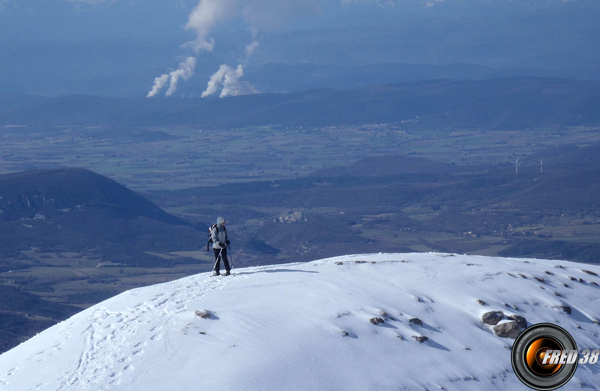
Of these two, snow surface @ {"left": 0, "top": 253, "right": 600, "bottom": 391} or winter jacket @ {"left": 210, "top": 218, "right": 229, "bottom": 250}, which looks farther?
winter jacket @ {"left": 210, "top": 218, "right": 229, "bottom": 250}

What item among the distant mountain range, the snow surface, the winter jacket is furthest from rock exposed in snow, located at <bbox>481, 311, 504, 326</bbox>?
the distant mountain range

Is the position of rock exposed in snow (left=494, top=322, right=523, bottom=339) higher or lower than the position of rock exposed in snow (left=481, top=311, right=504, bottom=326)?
lower

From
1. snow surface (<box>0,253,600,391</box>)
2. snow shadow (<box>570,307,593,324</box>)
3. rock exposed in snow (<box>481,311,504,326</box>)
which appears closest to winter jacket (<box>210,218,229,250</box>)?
snow surface (<box>0,253,600,391</box>)

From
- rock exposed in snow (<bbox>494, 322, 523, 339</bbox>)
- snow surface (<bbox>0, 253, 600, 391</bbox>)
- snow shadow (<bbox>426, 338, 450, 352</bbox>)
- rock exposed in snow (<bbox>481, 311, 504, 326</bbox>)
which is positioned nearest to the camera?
snow surface (<bbox>0, 253, 600, 391</bbox>)

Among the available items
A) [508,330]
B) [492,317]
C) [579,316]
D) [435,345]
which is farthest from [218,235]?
[579,316]

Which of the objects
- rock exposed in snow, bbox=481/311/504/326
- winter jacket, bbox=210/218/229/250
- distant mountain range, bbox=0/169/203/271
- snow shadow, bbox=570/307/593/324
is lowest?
distant mountain range, bbox=0/169/203/271

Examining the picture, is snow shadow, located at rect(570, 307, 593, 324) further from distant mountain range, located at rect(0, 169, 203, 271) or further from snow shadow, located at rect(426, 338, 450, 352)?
distant mountain range, located at rect(0, 169, 203, 271)

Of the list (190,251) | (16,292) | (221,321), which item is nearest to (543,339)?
(221,321)

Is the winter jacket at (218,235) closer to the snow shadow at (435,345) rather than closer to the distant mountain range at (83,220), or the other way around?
the snow shadow at (435,345)

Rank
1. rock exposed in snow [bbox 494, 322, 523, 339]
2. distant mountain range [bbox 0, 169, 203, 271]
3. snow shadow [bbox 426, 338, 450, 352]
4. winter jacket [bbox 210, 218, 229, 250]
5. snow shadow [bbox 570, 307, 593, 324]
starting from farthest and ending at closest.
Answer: distant mountain range [bbox 0, 169, 203, 271], winter jacket [bbox 210, 218, 229, 250], snow shadow [bbox 570, 307, 593, 324], rock exposed in snow [bbox 494, 322, 523, 339], snow shadow [bbox 426, 338, 450, 352]

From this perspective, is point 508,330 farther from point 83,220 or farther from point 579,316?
point 83,220
